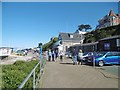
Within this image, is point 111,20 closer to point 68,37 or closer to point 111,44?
point 68,37

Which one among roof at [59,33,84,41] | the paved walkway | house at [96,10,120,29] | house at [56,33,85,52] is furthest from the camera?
house at [96,10,120,29]

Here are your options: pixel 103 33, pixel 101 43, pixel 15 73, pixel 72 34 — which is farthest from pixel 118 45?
pixel 72 34

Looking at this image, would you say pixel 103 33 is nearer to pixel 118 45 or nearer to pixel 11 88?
pixel 118 45

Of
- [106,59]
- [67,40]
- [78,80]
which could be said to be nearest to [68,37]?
[67,40]

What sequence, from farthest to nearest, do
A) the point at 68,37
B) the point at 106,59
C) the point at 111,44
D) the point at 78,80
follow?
the point at 68,37 < the point at 111,44 < the point at 106,59 < the point at 78,80

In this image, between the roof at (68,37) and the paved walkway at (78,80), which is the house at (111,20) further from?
the paved walkway at (78,80)

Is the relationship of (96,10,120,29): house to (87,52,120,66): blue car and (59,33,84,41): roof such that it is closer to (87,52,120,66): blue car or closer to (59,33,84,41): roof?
(59,33,84,41): roof

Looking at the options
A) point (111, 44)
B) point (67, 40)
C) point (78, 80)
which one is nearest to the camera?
point (78, 80)

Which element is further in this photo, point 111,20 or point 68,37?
point 111,20

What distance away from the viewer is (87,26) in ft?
344

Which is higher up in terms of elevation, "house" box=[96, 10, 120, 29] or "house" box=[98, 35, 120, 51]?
"house" box=[96, 10, 120, 29]

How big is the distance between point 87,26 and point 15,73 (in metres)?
98.8

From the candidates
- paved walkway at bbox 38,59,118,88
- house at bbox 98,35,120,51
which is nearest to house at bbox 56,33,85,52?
house at bbox 98,35,120,51

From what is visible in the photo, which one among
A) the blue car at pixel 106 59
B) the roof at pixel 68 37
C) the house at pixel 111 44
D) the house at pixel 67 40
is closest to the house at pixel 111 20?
the roof at pixel 68 37
